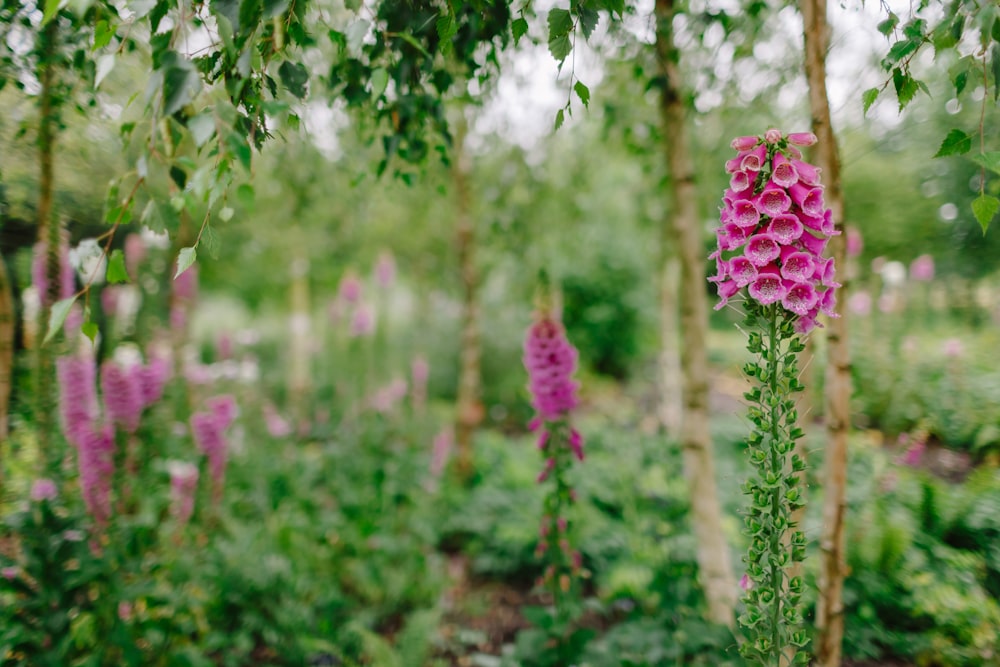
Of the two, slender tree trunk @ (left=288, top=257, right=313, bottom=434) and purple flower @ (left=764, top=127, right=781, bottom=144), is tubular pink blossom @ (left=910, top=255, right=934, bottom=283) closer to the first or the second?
purple flower @ (left=764, top=127, right=781, bottom=144)

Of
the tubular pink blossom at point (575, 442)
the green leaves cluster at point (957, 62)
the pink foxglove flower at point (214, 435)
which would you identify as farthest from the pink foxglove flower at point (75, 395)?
the green leaves cluster at point (957, 62)

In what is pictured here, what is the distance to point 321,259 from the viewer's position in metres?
7.12

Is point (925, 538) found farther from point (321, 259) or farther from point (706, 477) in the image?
point (321, 259)

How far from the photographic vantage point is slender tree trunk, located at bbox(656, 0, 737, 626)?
239 centimetres

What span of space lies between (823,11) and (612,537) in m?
3.01

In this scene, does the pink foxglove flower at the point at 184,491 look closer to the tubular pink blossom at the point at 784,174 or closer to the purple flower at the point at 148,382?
the purple flower at the point at 148,382

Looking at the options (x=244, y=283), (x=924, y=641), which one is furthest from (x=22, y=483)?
(x=244, y=283)

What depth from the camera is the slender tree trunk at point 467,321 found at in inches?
183

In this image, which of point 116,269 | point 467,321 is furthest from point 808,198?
point 467,321

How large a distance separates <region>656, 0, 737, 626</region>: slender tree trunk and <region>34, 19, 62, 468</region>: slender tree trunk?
242cm

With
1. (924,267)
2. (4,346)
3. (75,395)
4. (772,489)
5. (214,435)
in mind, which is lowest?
(214,435)

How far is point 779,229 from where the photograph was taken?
3.95 feet

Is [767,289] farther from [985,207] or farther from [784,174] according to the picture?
[985,207]

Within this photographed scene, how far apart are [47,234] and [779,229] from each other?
270 centimetres
